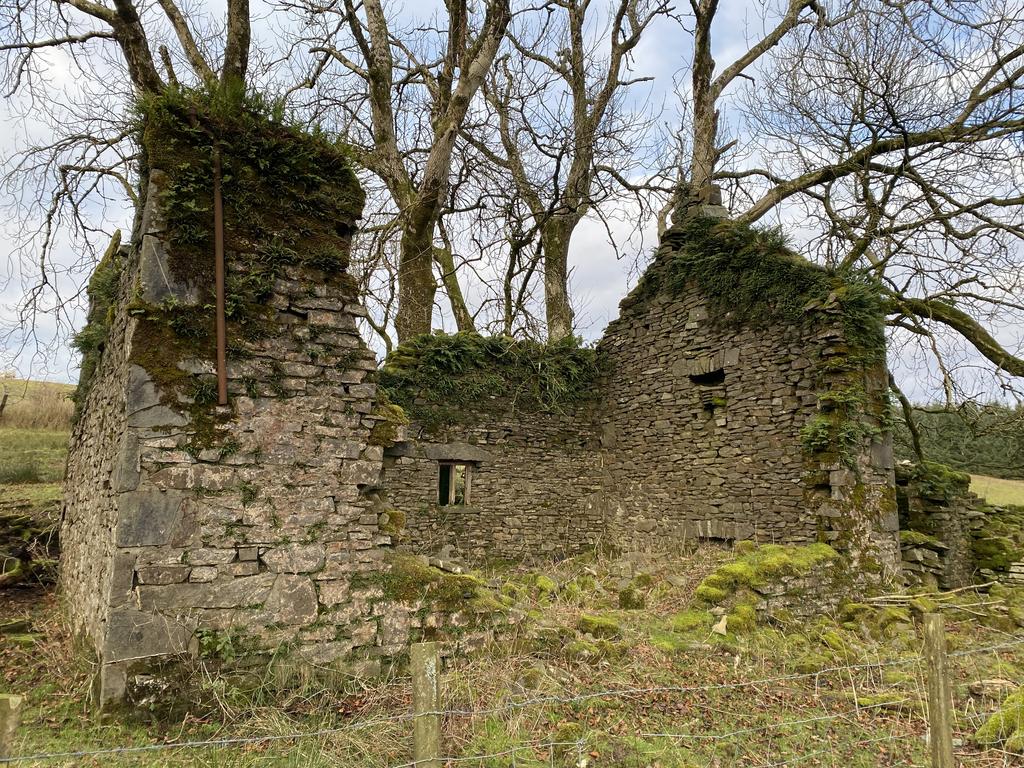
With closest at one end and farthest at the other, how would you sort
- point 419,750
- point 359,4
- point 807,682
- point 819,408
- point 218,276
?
point 419,750
point 218,276
point 807,682
point 819,408
point 359,4

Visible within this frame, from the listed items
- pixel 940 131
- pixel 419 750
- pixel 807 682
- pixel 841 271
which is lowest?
pixel 807 682

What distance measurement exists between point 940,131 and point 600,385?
7.00 metres

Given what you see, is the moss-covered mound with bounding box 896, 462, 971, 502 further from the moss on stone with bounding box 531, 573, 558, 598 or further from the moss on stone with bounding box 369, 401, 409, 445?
the moss on stone with bounding box 369, 401, 409, 445

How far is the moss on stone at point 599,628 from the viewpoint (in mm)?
5945

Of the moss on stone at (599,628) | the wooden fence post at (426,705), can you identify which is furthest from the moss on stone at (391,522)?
the wooden fence post at (426,705)

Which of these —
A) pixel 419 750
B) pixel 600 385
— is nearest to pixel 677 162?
pixel 600 385

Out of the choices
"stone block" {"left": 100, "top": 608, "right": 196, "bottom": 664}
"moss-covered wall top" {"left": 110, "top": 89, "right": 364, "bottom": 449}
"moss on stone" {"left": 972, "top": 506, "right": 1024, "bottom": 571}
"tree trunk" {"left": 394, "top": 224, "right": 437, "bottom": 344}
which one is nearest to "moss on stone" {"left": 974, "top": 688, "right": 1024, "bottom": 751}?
"stone block" {"left": 100, "top": 608, "right": 196, "bottom": 664}

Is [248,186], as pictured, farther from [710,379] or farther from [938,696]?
[710,379]

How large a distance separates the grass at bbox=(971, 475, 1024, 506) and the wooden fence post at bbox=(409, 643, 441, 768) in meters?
17.0

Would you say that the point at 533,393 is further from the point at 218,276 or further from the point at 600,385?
the point at 218,276

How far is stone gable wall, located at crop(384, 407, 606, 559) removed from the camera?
9.91m

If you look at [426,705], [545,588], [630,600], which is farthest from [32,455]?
[426,705]

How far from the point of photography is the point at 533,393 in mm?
11258

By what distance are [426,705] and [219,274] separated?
3.42 metres
